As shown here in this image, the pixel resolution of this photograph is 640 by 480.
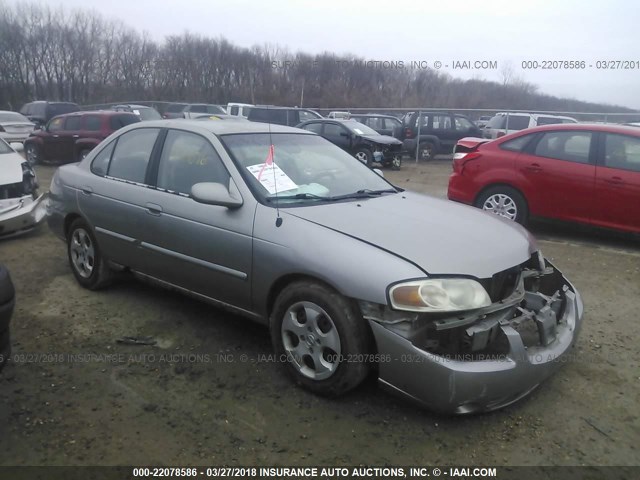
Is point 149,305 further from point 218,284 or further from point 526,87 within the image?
point 526,87

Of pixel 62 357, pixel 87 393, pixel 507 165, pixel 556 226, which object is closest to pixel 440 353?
pixel 87 393

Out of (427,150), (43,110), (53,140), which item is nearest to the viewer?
(53,140)

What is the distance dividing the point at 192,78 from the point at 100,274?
32.2m

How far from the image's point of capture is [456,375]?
8.33 feet

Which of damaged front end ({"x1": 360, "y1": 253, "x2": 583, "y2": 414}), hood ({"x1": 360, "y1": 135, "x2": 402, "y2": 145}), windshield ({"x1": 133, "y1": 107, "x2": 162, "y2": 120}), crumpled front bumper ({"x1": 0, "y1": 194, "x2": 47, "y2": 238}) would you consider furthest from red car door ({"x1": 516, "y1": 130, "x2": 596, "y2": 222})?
windshield ({"x1": 133, "y1": 107, "x2": 162, "y2": 120})

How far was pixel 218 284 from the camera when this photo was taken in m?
3.47

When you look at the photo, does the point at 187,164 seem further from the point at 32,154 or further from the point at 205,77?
the point at 205,77

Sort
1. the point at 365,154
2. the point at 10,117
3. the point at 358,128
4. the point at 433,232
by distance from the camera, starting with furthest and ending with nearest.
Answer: the point at 10,117 < the point at 358,128 < the point at 365,154 < the point at 433,232

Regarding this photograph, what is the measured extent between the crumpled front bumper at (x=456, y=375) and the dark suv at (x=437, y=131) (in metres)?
16.2

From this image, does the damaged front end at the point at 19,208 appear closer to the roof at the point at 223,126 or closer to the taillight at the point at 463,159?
the roof at the point at 223,126

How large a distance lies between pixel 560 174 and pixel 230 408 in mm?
5203

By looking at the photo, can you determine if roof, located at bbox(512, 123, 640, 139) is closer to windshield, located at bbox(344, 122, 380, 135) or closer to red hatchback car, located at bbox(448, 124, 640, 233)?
red hatchback car, located at bbox(448, 124, 640, 233)

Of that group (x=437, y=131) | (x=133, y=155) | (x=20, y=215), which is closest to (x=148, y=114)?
(x=437, y=131)

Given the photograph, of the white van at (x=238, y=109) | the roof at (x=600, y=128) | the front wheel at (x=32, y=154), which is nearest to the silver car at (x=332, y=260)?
the roof at (x=600, y=128)
